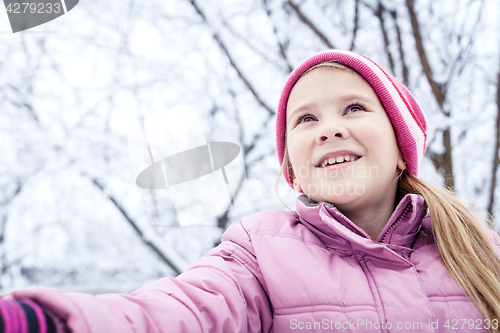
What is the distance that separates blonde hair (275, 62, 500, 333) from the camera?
0.70 meters

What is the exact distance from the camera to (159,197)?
2.49 metres

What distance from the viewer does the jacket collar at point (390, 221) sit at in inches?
31.9

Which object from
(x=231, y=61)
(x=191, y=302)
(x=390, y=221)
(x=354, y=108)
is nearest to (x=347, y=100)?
(x=354, y=108)

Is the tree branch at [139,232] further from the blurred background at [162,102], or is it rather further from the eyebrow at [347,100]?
the eyebrow at [347,100]

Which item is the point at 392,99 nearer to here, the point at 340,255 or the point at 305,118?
the point at 305,118

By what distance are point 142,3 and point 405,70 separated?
100 inches

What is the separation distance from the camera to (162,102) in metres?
2.75

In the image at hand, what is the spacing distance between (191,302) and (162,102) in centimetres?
250

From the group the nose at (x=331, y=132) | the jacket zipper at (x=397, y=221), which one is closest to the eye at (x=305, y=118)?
the nose at (x=331, y=132)

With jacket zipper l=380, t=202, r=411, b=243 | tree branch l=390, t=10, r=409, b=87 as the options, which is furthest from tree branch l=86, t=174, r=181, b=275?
tree branch l=390, t=10, r=409, b=87

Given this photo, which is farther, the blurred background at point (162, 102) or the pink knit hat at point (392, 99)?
the blurred background at point (162, 102)

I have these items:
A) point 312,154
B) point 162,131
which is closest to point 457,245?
point 312,154

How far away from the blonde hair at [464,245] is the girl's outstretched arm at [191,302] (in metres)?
0.54

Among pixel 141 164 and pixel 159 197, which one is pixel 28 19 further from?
pixel 159 197
